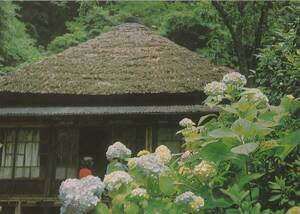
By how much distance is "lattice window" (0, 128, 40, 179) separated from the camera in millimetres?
11859

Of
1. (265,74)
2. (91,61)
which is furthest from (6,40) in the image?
(265,74)

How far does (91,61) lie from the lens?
12977 millimetres

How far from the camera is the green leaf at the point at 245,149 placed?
2143 mm

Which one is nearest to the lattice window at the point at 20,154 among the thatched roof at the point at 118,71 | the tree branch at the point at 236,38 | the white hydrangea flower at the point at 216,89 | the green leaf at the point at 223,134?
the thatched roof at the point at 118,71

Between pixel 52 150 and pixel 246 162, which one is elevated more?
pixel 246 162

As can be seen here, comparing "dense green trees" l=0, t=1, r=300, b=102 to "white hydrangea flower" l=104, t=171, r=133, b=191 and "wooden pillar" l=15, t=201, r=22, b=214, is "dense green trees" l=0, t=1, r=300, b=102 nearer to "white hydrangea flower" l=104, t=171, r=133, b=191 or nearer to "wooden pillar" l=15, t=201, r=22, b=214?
"white hydrangea flower" l=104, t=171, r=133, b=191

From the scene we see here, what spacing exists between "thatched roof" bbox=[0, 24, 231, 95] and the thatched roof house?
24 mm

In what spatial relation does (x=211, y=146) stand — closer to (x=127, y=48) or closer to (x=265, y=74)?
(x=265, y=74)

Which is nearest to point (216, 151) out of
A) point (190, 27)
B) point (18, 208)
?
point (18, 208)

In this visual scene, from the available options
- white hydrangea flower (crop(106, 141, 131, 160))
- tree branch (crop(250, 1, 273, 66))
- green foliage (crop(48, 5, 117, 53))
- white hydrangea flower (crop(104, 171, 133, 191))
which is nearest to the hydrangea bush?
white hydrangea flower (crop(104, 171, 133, 191))

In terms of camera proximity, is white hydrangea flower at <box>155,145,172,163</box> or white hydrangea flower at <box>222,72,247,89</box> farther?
white hydrangea flower at <box>222,72,247,89</box>

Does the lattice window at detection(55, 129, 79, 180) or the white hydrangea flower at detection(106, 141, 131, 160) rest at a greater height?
the white hydrangea flower at detection(106, 141, 131, 160)

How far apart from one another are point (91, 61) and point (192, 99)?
9.69 ft

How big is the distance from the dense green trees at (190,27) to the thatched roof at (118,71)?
49.6 inches
